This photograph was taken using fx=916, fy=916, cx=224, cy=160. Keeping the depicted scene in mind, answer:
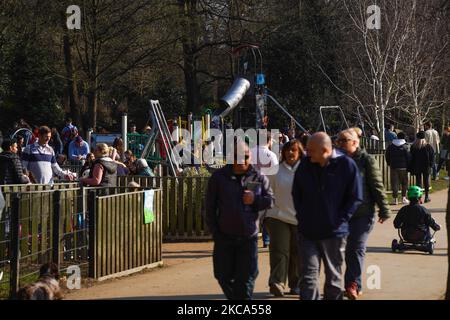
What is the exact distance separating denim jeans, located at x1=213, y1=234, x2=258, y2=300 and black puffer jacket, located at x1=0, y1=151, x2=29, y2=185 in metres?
6.32

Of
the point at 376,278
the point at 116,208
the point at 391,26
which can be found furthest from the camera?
the point at 391,26

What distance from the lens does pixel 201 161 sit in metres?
21.0

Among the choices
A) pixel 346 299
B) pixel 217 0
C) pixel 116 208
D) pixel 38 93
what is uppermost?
pixel 217 0

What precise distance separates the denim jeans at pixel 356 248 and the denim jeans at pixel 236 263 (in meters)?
1.61

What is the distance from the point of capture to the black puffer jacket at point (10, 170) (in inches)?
554

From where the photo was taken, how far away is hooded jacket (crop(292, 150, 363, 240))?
827 cm

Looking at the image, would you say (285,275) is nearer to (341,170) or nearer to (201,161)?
(341,170)

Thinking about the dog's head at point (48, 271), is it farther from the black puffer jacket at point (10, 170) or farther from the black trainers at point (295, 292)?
the black puffer jacket at point (10, 170)

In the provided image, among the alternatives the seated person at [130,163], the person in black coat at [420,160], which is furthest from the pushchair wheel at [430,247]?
the person in black coat at [420,160]

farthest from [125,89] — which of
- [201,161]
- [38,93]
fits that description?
[201,161]

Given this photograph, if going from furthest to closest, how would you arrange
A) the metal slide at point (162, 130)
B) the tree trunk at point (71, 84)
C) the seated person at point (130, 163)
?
the tree trunk at point (71, 84), the metal slide at point (162, 130), the seated person at point (130, 163)

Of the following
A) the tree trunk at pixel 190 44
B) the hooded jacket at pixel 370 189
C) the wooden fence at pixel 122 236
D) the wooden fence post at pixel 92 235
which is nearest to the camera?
the hooded jacket at pixel 370 189

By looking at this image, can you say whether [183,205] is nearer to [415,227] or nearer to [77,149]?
[415,227]
